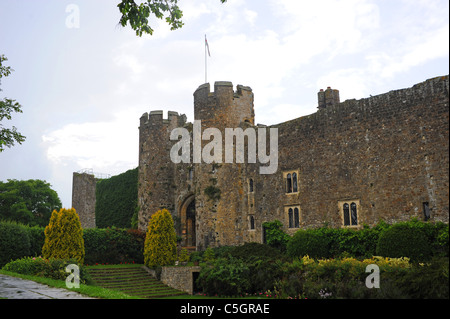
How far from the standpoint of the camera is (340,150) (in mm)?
20828

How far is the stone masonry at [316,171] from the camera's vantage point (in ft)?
57.5

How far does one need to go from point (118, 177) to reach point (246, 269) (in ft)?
73.4

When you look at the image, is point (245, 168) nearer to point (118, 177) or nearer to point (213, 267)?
point (213, 267)

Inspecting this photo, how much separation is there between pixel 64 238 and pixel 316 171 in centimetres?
1354

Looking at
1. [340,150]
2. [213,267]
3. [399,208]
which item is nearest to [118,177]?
[213,267]

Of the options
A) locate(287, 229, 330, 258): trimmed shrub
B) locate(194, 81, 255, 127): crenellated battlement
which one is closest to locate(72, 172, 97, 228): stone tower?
locate(194, 81, 255, 127): crenellated battlement

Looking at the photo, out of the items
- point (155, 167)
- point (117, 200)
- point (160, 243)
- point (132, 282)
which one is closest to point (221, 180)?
point (160, 243)

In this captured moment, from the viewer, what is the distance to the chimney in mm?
23906

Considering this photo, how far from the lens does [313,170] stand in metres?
22.0

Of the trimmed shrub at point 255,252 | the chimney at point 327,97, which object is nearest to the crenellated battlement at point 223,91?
the chimney at point 327,97
